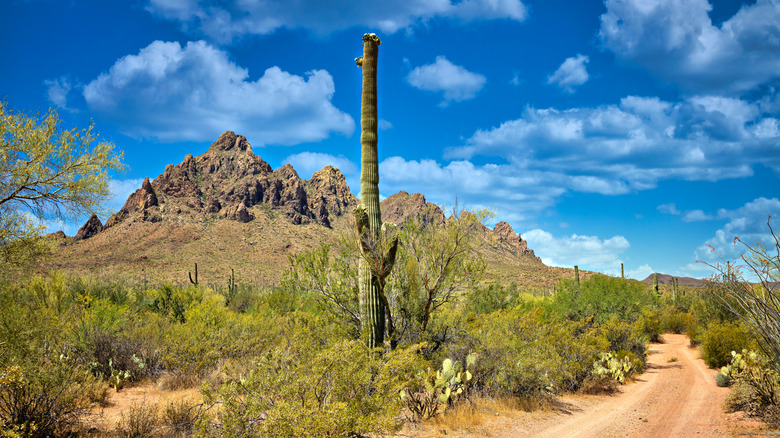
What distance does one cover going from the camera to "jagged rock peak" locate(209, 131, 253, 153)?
410 feet

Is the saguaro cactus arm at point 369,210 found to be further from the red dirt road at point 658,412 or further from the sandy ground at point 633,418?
the red dirt road at point 658,412

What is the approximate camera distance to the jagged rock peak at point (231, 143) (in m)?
125

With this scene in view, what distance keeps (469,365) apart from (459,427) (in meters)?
2.12

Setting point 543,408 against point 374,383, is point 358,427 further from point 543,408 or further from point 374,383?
point 543,408

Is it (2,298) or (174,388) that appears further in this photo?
(174,388)

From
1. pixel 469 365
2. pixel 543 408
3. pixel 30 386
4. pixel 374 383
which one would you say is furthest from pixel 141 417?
pixel 543 408

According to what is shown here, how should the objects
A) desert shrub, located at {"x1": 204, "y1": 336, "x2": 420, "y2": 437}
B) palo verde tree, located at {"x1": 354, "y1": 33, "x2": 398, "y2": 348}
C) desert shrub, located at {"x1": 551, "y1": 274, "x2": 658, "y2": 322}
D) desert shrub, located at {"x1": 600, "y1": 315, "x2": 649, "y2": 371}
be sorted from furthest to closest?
desert shrub, located at {"x1": 551, "y1": 274, "x2": 658, "y2": 322} < desert shrub, located at {"x1": 600, "y1": 315, "x2": 649, "y2": 371} < palo verde tree, located at {"x1": 354, "y1": 33, "x2": 398, "y2": 348} < desert shrub, located at {"x1": 204, "y1": 336, "x2": 420, "y2": 437}

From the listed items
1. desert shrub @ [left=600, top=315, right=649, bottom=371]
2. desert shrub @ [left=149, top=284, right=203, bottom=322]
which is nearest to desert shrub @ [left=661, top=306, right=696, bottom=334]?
desert shrub @ [left=600, top=315, right=649, bottom=371]

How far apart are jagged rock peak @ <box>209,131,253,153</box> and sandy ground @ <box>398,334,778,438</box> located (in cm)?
12453

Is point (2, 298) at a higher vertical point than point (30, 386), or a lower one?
higher

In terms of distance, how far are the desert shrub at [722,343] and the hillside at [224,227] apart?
14.3 metres

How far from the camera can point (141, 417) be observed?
741 cm

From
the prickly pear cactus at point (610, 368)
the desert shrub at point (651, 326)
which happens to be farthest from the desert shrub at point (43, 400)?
the desert shrub at point (651, 326)

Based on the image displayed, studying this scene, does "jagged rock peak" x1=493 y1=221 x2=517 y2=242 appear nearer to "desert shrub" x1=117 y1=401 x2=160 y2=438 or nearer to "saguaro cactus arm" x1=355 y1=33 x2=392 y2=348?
"saguaro cactus arm" x1=355 y1=33 x2=392 y2=348
